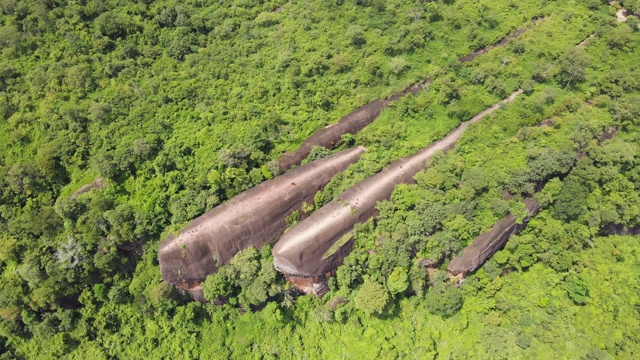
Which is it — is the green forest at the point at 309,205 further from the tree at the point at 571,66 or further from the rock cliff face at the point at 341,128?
the rock cliff face at the point at 341,128

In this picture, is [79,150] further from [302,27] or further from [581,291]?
[581,291]

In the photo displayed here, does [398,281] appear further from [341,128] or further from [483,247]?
[341,128]

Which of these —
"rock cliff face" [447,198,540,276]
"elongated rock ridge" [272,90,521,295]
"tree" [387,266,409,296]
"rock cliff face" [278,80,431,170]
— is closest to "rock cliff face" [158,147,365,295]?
"elongated rock ridge" [272,90,521,295]

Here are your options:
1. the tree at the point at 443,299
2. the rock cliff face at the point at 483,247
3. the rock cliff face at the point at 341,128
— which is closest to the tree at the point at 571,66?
the rock cliff face at the point at 341,128

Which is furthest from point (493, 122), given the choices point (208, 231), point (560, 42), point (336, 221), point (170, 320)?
point (170, 320)

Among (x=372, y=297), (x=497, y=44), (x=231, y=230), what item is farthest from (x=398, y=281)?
(x=497, y=44)

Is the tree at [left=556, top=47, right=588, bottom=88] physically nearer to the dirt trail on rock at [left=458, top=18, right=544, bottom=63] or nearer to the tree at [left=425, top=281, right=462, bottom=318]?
the dirt trail on rock at [left=458, top=18, right=544, bottom=63]
